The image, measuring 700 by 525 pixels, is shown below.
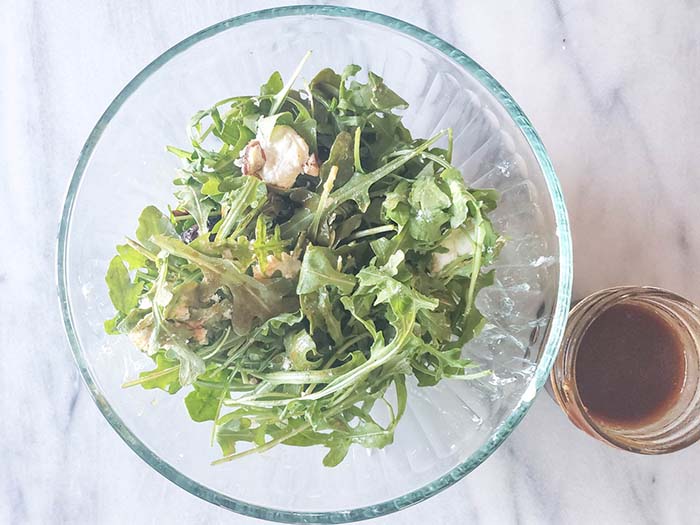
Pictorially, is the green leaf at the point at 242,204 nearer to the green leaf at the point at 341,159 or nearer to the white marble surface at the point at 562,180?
the green leaf at the point at 341,159

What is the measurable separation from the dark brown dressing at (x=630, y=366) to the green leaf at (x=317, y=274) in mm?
436

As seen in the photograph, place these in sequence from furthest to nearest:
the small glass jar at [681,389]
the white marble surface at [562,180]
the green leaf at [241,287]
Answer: the white marble surface at [562,180] → the small glass jar at [681,389] → the green leaf at [241,287]

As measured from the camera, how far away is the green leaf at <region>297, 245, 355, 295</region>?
0.75 meters

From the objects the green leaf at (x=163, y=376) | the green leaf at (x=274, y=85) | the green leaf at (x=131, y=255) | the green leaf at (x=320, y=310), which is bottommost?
the green leaf at (x=163, y=376)

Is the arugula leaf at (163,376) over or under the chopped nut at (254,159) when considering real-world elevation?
under

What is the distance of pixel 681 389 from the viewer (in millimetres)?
1037

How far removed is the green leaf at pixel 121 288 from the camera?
32.6 inches

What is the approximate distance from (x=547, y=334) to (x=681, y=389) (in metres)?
0.28

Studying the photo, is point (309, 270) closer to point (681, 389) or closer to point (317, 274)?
point (317, 274)

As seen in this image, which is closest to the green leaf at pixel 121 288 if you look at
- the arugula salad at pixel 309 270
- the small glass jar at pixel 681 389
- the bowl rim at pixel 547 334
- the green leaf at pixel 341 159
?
the arugula salad at pixel 309 270

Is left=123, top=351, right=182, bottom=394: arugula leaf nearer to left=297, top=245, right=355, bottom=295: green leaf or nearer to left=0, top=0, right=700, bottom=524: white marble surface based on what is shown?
left=297, top=245, right=355, bottom=295: green leaf

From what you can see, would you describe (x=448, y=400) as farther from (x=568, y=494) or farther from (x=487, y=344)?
(x=568, y=494)

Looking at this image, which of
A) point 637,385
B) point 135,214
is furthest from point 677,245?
point 135,214

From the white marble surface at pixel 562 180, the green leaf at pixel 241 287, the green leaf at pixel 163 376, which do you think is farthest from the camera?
the white marble surface at pixel 562 180
